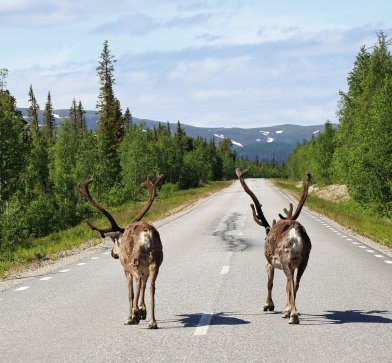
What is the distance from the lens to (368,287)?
10992 millimetres

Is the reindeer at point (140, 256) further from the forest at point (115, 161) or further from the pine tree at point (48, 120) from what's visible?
the pine tree at point (48, 120)

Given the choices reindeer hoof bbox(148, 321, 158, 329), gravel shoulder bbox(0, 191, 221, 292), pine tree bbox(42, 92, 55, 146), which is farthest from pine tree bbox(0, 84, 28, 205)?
pine tree bbox(42, 92, 55, 146)

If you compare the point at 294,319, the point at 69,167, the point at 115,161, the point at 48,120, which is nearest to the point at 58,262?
the point at 294,319

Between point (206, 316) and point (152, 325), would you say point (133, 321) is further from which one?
point (206, 316)

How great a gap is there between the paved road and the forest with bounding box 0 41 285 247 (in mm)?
19614

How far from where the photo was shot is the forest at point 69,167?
4300 centimetres

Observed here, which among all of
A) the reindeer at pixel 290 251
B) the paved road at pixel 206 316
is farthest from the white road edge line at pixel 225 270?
the reindeer at pixel 290 251

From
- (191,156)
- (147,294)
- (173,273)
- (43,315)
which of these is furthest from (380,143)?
(191,156)

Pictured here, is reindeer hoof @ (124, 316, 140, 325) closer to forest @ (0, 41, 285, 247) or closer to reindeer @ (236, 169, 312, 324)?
reindeer @ (236, 169, 312, 324)

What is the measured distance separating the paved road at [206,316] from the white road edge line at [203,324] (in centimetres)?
1

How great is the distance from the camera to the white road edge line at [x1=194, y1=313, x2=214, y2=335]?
755 centimetres

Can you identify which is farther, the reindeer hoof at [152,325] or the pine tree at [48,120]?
the pine tree at [48,120]

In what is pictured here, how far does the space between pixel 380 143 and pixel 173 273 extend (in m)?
24.8

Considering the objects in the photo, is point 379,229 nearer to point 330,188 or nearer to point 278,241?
point 278,241
